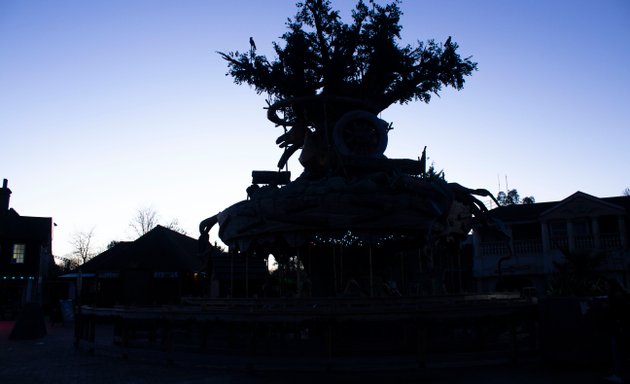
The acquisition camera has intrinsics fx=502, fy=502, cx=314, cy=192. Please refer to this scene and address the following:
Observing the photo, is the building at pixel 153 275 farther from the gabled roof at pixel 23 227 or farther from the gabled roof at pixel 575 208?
the gabled roof at pixel 575 208

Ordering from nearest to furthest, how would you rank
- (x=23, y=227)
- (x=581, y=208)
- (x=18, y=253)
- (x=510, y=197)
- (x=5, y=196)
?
1. (x=581, y=208)
2. (x=18, y=253)
3. (x=23, y=227)
4. (x=5, y=196)
5. (x=510, y=197)

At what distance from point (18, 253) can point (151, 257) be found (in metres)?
15.9

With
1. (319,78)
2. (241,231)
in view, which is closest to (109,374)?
(241,231)

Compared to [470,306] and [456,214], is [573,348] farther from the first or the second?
[456,214]

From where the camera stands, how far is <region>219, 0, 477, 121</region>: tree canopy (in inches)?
831

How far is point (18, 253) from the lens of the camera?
4750 cm

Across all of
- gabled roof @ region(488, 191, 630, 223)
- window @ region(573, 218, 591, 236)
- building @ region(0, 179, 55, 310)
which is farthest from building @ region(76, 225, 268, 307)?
window @ region(573, 218, 591, 236)

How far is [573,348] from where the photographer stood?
10289 millimetres

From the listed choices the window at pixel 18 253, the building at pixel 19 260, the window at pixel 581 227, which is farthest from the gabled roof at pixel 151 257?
the window at pixel 581 227

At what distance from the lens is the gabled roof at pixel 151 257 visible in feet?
132

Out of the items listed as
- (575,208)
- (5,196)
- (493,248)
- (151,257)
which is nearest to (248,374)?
(151,257)

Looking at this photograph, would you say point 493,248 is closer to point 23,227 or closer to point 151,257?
point 151,257

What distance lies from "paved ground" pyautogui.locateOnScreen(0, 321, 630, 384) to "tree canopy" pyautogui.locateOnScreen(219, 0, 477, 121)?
11964mm

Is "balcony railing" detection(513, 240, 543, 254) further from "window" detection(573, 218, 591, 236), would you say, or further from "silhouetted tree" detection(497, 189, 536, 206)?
"silhouetted tree" detection(497, 189, 536, 206)
